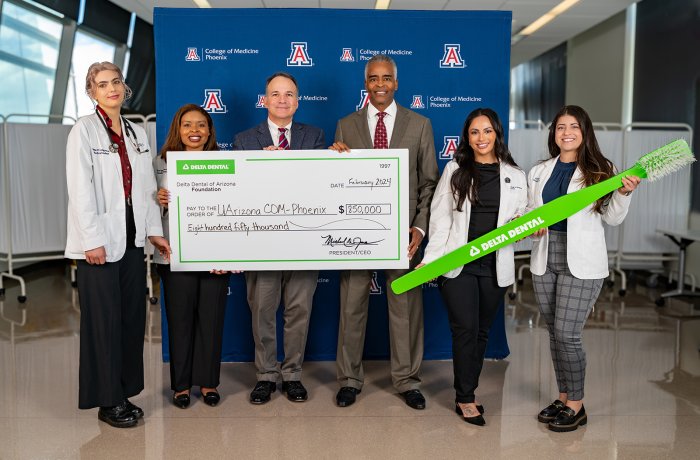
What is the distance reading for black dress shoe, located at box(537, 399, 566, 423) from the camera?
3568mm

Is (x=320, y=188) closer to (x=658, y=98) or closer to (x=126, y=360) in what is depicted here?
(x=126, y=360)

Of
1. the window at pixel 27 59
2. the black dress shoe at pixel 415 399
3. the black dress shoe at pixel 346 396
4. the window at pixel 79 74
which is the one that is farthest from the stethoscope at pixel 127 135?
the window at pixel 79 74

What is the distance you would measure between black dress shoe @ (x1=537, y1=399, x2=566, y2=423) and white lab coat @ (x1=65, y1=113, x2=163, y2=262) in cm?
228

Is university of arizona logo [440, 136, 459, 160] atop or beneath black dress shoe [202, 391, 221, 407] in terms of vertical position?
atop

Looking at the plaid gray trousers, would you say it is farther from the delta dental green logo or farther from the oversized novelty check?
the delta dental green logo

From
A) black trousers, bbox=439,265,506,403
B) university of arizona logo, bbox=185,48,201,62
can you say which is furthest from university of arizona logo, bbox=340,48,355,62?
black trousers, bbox=439,265,506,403

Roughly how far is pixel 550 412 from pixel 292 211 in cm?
173

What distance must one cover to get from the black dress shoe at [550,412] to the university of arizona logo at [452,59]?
221 cm

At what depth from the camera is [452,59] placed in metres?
4.48

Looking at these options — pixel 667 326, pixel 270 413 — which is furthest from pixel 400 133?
pixel 667 326

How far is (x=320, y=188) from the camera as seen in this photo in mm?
3660

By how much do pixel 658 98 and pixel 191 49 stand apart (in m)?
6.98

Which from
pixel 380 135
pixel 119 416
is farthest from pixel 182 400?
pixel 380 135

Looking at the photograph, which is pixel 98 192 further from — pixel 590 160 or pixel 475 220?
pixel 590 160
